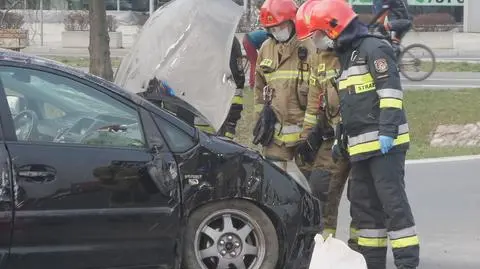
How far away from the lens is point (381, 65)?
5410 mm

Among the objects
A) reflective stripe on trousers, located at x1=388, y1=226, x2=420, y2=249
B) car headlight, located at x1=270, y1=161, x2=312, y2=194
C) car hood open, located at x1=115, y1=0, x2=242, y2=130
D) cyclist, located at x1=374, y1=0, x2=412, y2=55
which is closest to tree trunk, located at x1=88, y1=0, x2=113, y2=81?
cyclist, located at x1=374, y1=0, x2=412, y2=55

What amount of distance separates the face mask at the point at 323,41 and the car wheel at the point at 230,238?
117cm

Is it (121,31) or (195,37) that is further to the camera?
(121,31)

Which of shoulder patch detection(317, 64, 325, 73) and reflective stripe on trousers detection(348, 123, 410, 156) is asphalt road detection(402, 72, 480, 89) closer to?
shoulder patch detection(317, 64, 325, 73)

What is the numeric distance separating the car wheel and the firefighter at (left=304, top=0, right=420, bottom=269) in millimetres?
762

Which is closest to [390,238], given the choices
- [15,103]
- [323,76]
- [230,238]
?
[230,238]

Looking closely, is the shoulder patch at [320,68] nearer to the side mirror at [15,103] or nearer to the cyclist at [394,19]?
the side mirror at [15,103]

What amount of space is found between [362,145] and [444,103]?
8610mm

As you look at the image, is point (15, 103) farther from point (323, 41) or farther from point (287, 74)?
point (287, 74)

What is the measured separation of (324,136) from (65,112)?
2099 mm

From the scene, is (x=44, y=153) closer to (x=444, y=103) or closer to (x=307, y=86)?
(x=307, y=86)

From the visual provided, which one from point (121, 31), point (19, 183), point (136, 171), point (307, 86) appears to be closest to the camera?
point (19, 183)

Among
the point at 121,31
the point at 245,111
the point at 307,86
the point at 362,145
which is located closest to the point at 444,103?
the point at 245,111

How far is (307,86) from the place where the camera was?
258 inches
